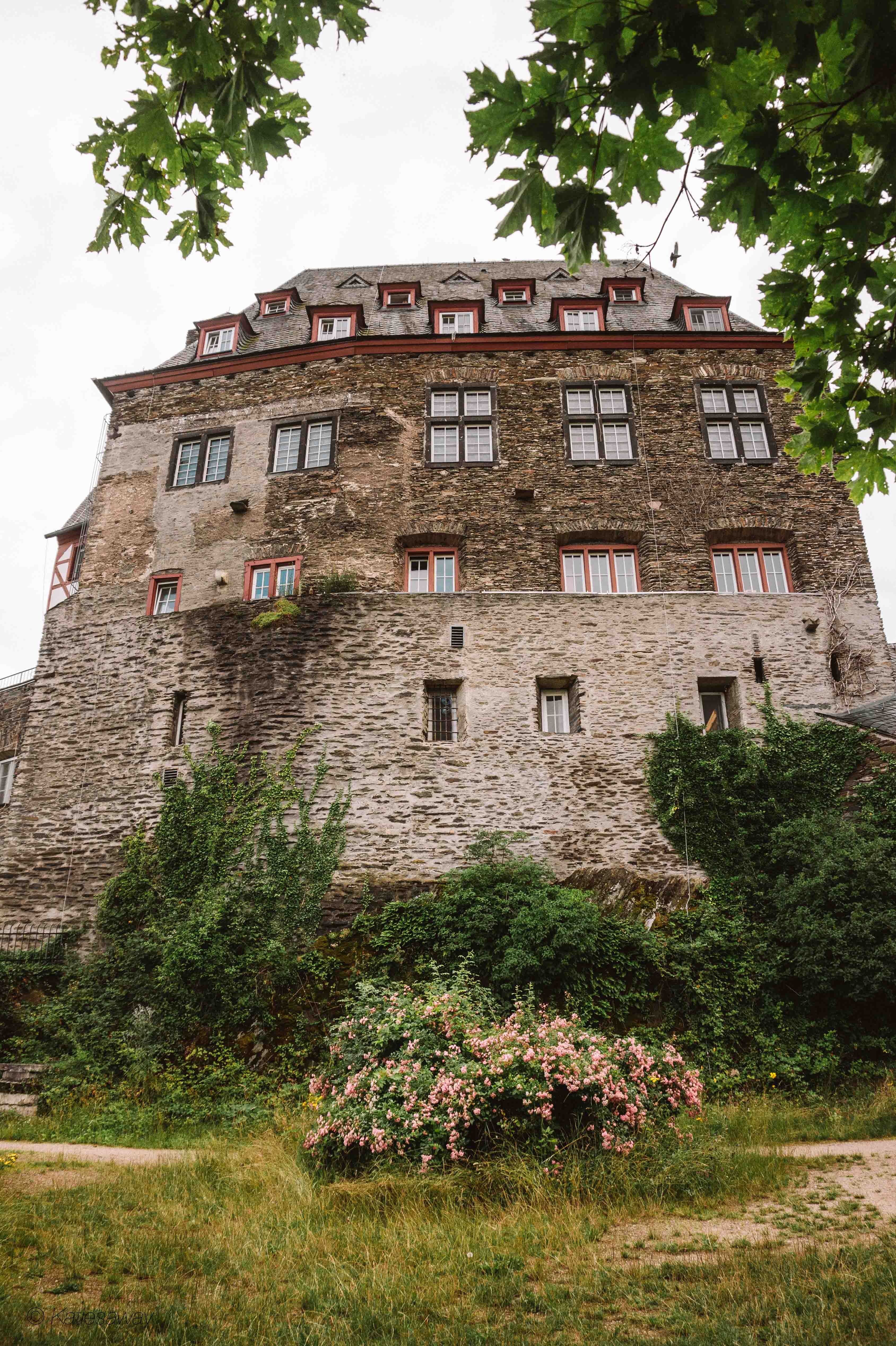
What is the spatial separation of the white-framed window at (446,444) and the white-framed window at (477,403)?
408 mm

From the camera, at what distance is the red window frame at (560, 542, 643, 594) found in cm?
1800

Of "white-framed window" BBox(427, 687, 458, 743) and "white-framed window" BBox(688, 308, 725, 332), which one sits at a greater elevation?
"white-framed window" BBox(688, 308, 725, 332)

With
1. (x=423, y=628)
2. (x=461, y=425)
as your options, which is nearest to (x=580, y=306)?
(x=461, y=425)

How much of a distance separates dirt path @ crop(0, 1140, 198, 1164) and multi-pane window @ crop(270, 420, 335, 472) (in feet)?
45.2

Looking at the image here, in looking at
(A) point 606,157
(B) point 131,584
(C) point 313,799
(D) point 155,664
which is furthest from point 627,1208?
(B) point 131,584

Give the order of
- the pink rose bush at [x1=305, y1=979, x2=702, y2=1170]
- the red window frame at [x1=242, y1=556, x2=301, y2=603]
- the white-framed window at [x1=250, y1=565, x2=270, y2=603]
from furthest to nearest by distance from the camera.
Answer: the white-framed window at [x1=250, y1=565, x2=270, y2=603]
the red window frame at [x1=242, y1=556, x2=301, y2=603]
the pink rose bush at [x1=305, y1=979, x2=702, y2=1170]

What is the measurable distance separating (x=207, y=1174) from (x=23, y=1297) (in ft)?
11.0

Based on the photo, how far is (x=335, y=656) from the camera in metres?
17.1

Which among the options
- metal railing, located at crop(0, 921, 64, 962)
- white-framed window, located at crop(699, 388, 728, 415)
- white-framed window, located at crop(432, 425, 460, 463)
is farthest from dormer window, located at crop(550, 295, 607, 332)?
metal railing, located at crop(0, 921, 64, 962)

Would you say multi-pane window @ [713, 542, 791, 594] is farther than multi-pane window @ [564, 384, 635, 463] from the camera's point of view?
No

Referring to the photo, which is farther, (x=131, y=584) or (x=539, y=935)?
(x=131, y=584)

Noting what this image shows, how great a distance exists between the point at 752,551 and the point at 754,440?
108 inches

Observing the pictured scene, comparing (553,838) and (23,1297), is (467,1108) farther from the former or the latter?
(553,838)

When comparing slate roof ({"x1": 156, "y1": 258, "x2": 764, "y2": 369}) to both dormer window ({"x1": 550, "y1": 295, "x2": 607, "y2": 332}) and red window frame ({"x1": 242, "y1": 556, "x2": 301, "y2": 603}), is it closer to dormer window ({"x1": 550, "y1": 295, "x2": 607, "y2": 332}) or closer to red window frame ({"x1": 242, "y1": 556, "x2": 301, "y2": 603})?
dormer window ({"x1": 550, "y1": 295, "x2": 607, "y2": 332})
